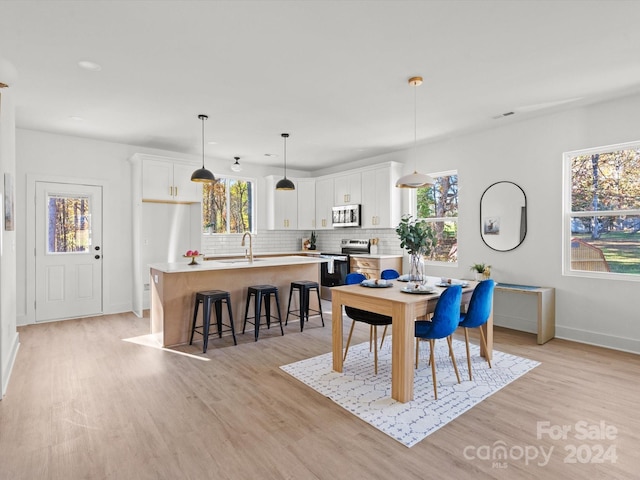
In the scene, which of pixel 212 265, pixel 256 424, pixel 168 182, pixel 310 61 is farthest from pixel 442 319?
pixel 168 182

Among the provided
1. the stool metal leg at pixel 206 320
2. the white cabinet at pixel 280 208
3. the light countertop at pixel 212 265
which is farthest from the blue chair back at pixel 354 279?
the white cabinet at pixel 280 208

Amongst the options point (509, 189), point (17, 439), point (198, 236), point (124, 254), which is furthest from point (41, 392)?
point (509, 189)

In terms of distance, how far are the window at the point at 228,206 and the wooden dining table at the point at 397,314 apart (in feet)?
14.1

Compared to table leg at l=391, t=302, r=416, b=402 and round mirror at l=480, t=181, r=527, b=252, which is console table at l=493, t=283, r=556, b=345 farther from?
table leg at l=391, t=302, r=416, b=402

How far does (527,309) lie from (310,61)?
418 cm

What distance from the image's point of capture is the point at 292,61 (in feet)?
10.5

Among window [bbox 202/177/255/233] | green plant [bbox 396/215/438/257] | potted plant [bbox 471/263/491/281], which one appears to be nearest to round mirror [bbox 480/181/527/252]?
potted plant [bbox 471/263/491/281]

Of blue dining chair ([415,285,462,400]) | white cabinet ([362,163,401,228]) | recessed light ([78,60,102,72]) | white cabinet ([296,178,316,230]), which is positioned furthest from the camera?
white cabinet ([296,178,316,230])

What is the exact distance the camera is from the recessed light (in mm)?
3182

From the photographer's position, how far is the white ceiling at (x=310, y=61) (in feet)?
8.20

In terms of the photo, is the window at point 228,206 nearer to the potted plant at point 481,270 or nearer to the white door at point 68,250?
the white door at point 68,250

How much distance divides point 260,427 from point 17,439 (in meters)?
1.54

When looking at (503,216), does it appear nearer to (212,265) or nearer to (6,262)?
(212,265)

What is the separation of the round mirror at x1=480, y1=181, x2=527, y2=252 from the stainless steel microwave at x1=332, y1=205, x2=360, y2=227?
7.63 ft
